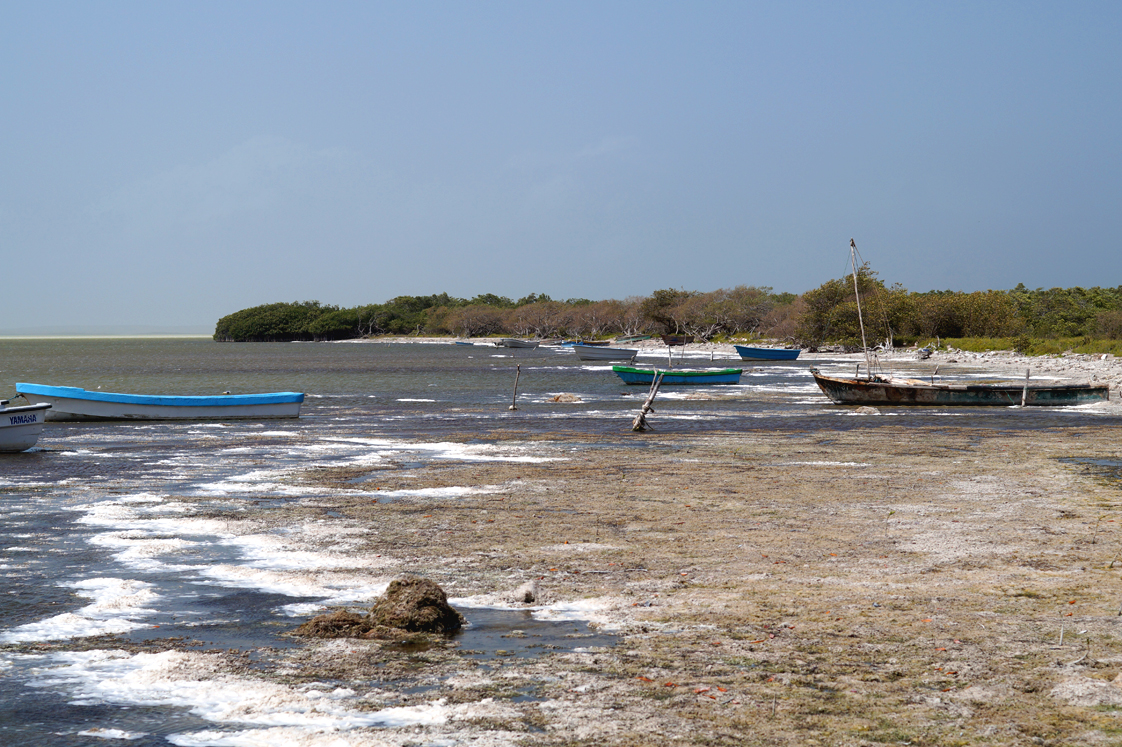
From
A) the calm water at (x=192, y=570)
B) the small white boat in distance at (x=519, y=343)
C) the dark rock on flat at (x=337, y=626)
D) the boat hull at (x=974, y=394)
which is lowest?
the calm water at (x=192, y=570)

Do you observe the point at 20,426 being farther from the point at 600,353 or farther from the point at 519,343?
the point at 519,343

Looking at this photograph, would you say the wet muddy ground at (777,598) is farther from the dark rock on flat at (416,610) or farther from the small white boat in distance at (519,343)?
the small white boat in distance at (519,343)

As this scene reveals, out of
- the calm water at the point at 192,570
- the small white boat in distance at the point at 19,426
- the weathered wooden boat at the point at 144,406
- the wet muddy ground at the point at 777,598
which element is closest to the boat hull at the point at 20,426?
the small white boat in distance at the point at 19,426

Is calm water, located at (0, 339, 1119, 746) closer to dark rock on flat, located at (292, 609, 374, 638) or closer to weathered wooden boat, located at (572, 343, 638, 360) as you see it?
dark rock on flat, located at (292, 609, 374, 638)

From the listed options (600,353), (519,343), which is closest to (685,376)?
(600,353)

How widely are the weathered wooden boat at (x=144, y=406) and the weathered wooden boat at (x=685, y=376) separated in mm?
23503

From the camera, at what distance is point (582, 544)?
11.6m

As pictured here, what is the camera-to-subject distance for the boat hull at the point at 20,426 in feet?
70.7

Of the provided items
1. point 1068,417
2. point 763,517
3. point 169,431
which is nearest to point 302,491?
point 763,517

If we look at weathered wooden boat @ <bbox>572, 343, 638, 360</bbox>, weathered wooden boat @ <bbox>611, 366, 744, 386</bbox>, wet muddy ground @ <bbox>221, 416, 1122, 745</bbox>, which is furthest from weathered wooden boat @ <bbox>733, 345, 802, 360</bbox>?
wet muddy ground @ <bbox>221, 416, 1122, 745</bbox>

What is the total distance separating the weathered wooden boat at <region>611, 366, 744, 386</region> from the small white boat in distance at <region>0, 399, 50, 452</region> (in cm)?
3372

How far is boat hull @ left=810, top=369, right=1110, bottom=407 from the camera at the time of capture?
35688 mm

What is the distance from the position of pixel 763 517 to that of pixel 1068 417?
2231 centimetres

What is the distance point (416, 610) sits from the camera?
316 inches
